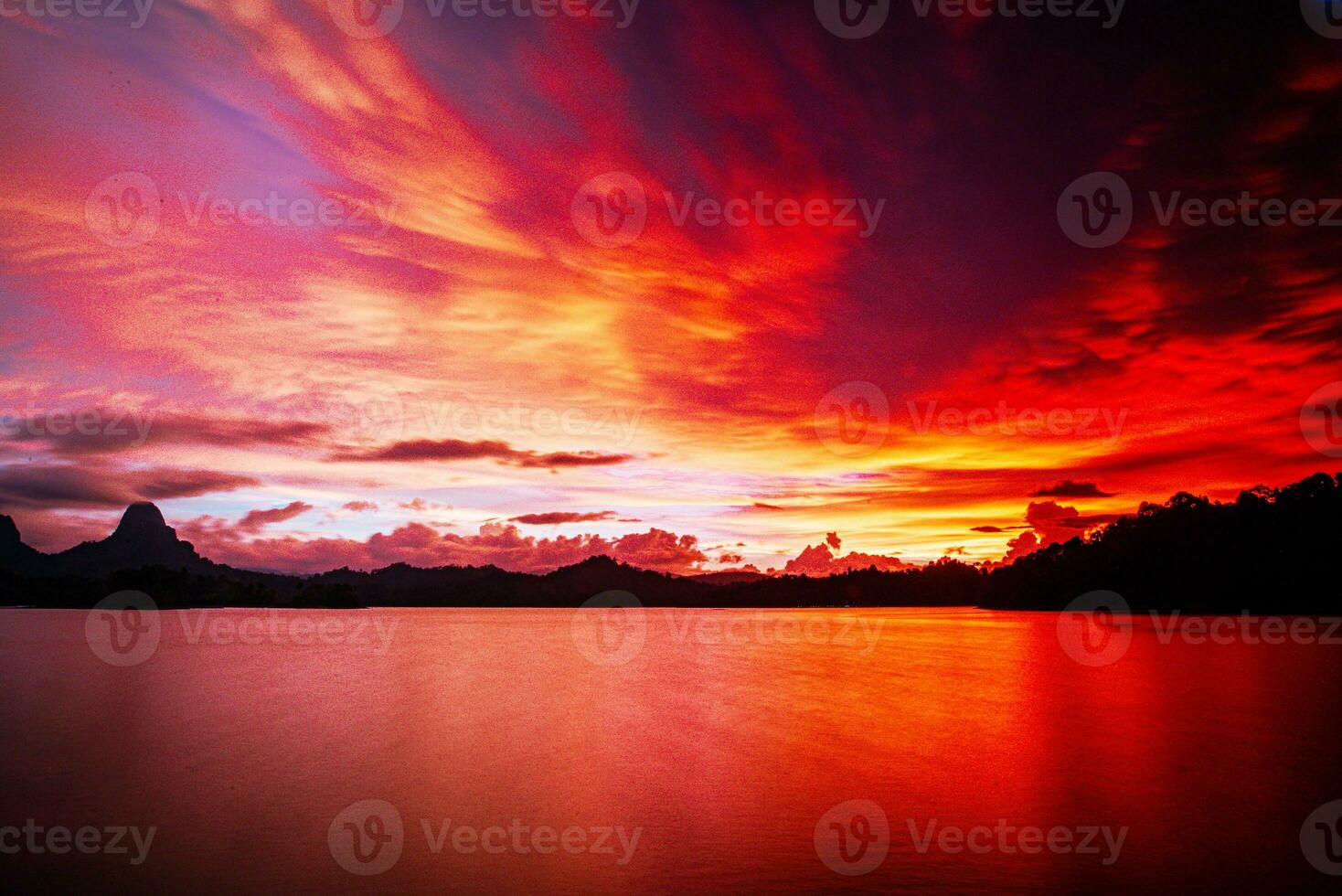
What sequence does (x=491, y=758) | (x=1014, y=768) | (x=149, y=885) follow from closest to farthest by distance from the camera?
(x=149, y=885)
(x=1014, y=768)
(x=491, y=758)

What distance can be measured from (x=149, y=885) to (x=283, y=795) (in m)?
6.48

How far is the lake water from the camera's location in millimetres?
13828

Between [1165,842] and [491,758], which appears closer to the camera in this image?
[1165,842]

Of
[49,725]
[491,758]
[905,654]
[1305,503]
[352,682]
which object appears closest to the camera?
[491,758]

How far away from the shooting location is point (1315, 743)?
2527cm

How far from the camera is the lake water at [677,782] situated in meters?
13.8

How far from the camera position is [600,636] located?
350 feet

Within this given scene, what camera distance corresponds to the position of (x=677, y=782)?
21078mm

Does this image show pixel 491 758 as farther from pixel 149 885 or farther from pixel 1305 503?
pixel 1305 503

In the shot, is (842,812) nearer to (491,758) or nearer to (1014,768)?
(1014,768)

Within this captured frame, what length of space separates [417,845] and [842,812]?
900cm

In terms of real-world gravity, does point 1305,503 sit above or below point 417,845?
above

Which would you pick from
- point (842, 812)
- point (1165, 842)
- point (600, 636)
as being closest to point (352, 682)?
point (842, 812)

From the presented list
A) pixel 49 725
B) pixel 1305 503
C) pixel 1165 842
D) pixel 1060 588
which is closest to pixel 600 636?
pixel 49 725
